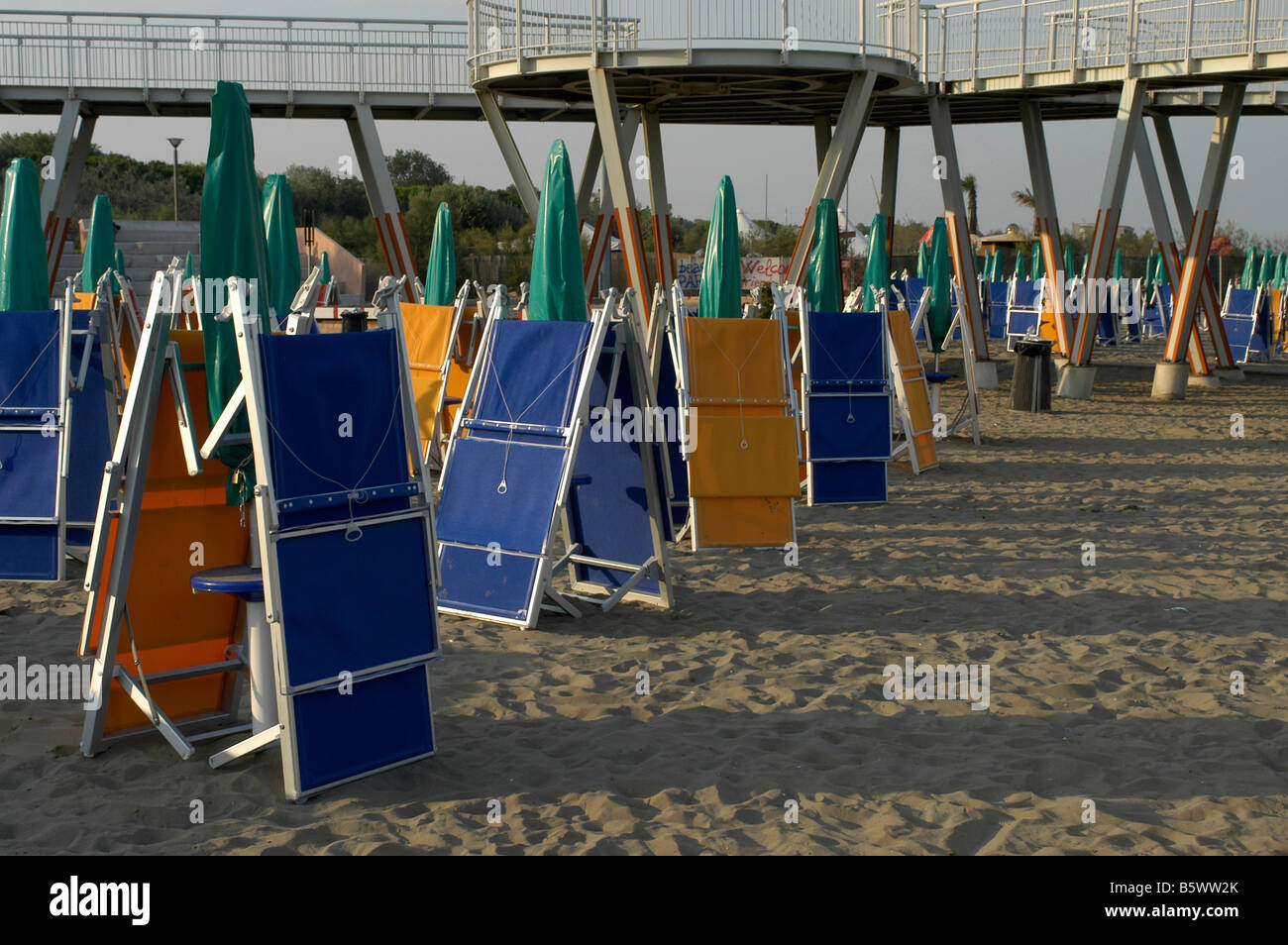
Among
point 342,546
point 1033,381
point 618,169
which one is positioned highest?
point 618,169

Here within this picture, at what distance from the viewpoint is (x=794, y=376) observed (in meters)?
11.4

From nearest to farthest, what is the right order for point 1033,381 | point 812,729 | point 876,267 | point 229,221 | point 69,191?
point 229,221, point 812,729, point 876,267, point 1033,381, point 69,191

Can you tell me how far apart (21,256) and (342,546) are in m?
4.75

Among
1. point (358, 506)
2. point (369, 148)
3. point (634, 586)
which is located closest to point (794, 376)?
point (634, 586)

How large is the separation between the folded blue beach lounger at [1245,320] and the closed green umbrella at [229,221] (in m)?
24.9

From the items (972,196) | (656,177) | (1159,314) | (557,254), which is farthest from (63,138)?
(972,196)

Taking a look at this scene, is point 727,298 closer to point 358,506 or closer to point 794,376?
point 794,376

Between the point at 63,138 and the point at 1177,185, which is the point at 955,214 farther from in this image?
the point at 63,138

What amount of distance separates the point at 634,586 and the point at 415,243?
38.4 meters

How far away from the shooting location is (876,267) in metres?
13.0

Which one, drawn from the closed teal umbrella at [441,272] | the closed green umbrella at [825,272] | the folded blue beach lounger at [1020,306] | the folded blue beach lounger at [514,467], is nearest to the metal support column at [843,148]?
the closed green umbrella at [825,272]

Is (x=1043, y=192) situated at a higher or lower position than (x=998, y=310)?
higher

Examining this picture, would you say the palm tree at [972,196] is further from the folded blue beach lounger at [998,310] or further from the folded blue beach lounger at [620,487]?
the folded blue beach lounger at [620,487]

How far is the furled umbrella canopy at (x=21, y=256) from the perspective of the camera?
7.79 m
